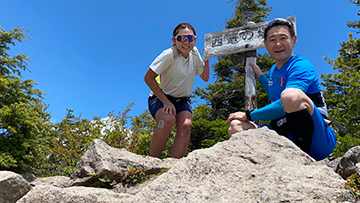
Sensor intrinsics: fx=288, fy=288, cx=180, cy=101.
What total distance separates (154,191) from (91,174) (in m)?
1.37

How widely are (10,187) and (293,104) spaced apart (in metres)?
2.85

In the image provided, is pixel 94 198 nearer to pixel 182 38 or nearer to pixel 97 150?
pixel 97 150

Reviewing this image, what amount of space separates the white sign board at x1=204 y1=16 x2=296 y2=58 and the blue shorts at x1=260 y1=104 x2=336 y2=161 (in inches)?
95.1

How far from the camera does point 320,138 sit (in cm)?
277

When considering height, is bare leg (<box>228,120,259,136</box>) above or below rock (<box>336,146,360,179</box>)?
above

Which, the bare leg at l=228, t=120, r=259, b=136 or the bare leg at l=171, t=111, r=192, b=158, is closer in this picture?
the bare leg at l=228, t=120, r=259, b=136

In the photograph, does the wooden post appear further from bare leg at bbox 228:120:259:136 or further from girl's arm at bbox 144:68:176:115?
girl's arm at bbox 144:68:176:115

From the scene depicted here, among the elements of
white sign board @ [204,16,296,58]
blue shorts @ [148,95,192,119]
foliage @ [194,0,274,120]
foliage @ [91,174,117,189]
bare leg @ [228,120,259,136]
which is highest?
foliage @ [194,0,274,120]

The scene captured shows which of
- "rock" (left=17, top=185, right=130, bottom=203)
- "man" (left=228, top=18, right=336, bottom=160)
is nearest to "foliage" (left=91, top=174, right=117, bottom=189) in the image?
"rock" (left=17, top=185, right=130, bottom=203)

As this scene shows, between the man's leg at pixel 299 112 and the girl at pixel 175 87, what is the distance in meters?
1.33

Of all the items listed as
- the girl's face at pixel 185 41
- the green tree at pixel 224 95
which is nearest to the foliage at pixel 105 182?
the girl's face at pixel 185 41

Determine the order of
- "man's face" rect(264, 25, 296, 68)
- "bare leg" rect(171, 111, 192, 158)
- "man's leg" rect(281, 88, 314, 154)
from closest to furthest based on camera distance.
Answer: "man's leg" rect(281, 88, 314, 154) → "man's face" rect(264, 25, 296, 68) → "bare leg" rect(171, 111, 192, 158)

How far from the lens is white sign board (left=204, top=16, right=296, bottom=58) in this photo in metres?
4.94

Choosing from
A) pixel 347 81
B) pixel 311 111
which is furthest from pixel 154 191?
pixel 347 81
